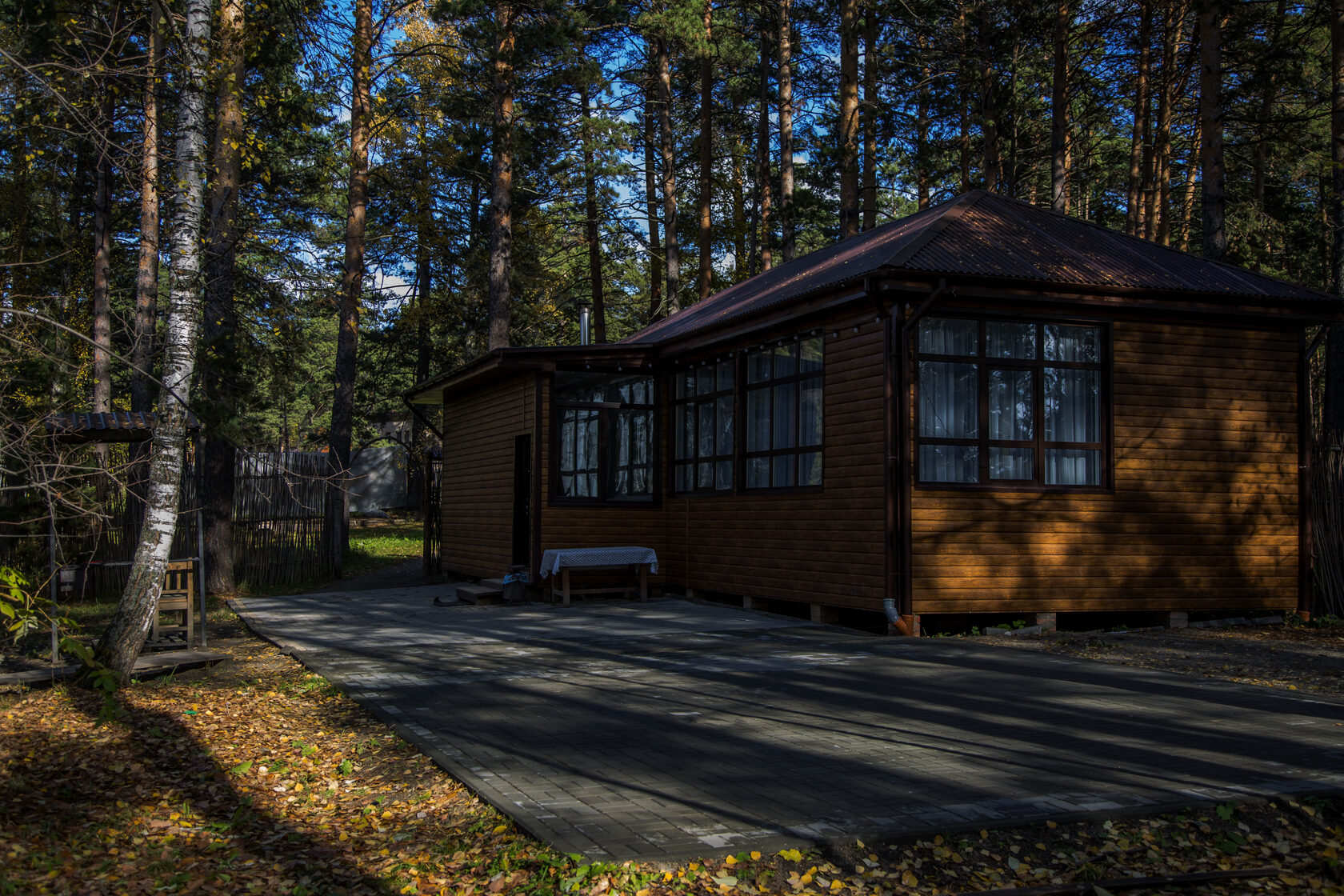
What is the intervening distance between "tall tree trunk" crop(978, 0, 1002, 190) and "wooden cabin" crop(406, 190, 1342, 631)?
24.1 feet

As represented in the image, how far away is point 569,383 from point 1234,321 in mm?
8731

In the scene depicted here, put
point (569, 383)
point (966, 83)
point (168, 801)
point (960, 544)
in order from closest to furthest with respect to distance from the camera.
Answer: point (168, 801), point (960, 544), point (569, 383), point (966, 83)

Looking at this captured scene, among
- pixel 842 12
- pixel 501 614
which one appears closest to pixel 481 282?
pixel 842 12

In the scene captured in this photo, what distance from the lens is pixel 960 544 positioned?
10.8 m

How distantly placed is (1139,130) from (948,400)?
49.5ft

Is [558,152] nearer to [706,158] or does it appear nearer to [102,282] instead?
[706,158]

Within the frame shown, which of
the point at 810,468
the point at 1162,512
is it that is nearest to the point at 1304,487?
the point at 1162,512

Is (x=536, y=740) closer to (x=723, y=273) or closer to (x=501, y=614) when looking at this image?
(x=501, y=614)

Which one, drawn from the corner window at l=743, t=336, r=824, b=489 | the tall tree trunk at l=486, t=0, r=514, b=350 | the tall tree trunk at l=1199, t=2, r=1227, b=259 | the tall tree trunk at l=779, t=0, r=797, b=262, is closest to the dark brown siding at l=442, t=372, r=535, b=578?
the tall tree trunk at l=486, t=0, r=514, b=350

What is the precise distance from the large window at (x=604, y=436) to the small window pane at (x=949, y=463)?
553 cm

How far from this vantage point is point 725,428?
1408 cm

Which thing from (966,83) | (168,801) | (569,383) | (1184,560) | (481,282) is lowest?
(168,801)

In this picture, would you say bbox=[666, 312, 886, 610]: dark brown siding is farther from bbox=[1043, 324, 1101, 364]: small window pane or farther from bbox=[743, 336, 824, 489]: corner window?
bbox=[1043, 324, 1101, 364]: small window pane

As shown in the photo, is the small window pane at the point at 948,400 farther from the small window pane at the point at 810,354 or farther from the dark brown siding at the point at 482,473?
the dark brown siding at the point at 482,473
